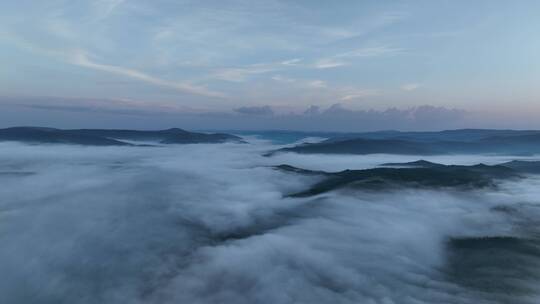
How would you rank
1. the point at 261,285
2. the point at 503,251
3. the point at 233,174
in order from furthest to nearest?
the point at 233,174 → the point at 503,251 → the point at 261,285

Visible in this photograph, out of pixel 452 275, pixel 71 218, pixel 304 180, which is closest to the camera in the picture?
pixel 452 275

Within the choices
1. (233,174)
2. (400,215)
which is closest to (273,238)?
(400,215)

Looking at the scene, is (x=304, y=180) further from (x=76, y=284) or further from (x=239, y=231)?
(x=76, y=284)

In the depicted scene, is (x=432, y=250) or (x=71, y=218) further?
(x=71, y=218)

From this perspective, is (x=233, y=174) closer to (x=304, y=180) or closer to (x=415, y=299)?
(x=304, y=180)

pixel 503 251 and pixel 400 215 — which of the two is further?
pixel 400 215

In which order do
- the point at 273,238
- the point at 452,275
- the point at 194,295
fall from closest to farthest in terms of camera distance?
the point at 194,295, the point at 452,275, the point at 273,238

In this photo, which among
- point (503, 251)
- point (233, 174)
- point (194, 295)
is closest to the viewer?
point (194, 295)

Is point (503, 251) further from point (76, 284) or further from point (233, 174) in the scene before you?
point (233, 174)

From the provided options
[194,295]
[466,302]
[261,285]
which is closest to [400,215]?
[466,302]
